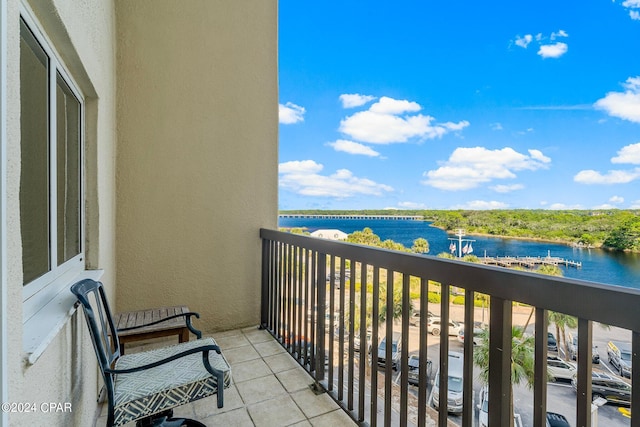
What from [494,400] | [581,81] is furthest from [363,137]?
[494,400]

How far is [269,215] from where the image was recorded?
3.56 metres

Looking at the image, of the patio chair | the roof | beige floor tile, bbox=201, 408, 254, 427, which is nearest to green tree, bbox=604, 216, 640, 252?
the roof

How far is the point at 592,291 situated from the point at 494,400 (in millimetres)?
549

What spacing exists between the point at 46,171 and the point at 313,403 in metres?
2.04

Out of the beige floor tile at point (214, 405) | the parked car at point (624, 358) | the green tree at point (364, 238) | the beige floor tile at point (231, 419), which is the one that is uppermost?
the parked car at point (624, 358)

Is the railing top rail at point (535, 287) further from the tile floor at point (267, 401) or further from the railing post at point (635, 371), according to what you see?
the tile floor at point (267, 401)

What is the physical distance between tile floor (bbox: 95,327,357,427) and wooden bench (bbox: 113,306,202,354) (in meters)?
0.48

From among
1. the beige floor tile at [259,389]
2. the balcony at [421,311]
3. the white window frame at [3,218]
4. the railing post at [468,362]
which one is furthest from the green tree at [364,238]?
the white window frame at [3,218]

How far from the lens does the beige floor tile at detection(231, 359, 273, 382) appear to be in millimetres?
2441

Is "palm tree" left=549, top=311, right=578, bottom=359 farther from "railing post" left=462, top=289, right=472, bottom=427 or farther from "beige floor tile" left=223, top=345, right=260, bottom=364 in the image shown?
"beige floor tile" left=223, top=345, right=260, bottom=364

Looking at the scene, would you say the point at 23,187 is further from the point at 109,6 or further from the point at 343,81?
the point at 343,81

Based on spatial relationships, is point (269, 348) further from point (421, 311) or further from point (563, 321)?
point (563, 321)

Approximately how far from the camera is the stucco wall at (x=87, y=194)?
0.75 m

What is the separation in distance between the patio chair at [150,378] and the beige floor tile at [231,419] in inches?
4.3
